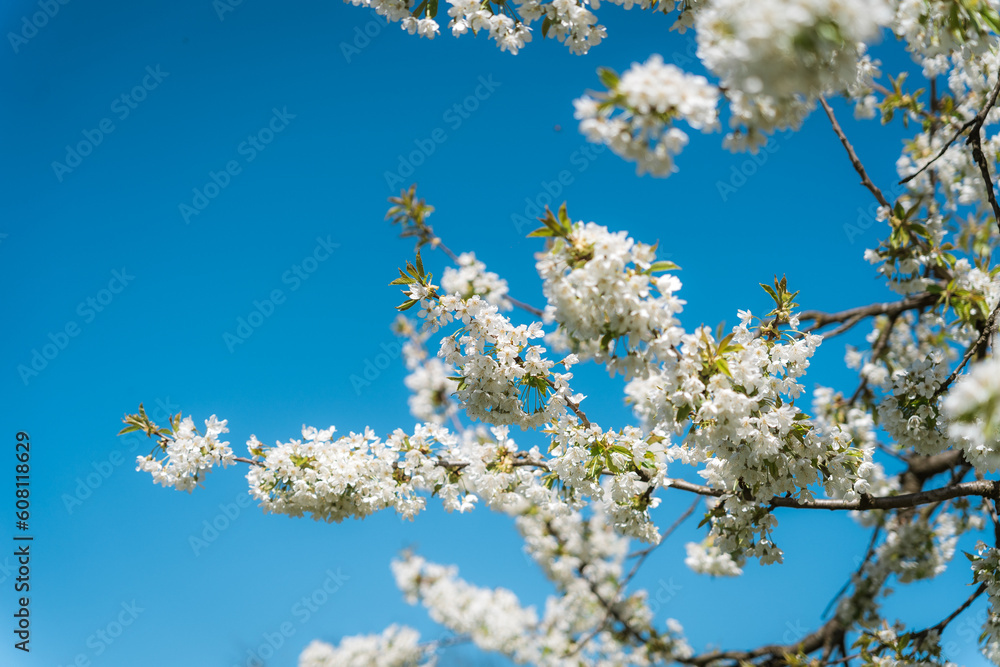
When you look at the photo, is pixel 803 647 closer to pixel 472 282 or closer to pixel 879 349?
pixel 879 349

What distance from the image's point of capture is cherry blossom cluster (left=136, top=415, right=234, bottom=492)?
3.81 metres

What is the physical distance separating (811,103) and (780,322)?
54.7 inches

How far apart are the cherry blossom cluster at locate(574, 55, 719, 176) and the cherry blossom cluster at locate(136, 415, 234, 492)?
313 centimetres

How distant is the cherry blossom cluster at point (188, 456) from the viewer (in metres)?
3.81

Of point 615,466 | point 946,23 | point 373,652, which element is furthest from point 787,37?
A: point 373,652

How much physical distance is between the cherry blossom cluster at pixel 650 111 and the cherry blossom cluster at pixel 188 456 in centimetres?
313

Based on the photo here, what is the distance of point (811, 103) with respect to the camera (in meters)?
1.90

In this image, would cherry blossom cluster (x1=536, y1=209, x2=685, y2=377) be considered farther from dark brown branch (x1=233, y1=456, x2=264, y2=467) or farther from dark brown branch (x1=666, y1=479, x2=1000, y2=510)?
dark brown branch (x1=233, y1=456, x2=264, y2=467)

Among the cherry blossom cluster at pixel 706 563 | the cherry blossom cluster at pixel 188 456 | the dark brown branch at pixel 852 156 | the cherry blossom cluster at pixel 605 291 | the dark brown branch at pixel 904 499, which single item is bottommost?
the cherry blossom cluster at pixel 188 456

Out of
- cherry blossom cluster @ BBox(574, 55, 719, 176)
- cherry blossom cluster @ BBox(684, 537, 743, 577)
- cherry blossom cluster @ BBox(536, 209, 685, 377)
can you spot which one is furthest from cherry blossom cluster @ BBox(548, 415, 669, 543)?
cherry blossom cluster @ BBox(684, 537, 743, 577)

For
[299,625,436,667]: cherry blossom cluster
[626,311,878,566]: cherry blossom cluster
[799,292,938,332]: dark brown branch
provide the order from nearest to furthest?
1. [626,311,878,566]: cherry blossom cluster
2. [799,292,938,332]: dark brown branch
3. [299,625,436,667]: cherry blossom cluster

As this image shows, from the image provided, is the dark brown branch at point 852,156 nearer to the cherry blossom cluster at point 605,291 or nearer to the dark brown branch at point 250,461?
the cherry blossom cluster at point 605,291

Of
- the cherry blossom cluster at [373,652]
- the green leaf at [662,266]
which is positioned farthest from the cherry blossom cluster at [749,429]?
the cherry blossom cluster at [373,652]

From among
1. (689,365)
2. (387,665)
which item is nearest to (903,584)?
(689,365)
